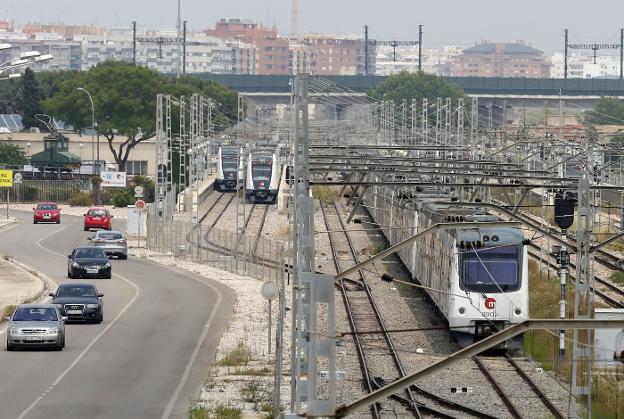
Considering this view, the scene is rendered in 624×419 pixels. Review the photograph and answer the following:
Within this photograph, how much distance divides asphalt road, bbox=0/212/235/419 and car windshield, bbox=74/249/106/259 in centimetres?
109

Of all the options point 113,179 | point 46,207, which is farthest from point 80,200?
point 46,207

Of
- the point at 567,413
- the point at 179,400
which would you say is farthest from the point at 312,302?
the point at 179,400

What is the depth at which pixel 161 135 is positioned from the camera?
77562mm

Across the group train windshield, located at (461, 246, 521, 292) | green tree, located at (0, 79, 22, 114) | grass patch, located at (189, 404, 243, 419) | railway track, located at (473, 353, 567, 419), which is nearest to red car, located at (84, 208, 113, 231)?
train windshield, located at (461, 246, 521, 292)

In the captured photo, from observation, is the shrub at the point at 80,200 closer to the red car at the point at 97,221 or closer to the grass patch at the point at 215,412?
the red car at the point at 97,221

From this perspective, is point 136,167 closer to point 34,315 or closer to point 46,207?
point 46,207

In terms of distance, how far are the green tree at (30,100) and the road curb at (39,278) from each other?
9155cm

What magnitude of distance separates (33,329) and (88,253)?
21909mm

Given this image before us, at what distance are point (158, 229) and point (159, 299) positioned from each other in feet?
72.9

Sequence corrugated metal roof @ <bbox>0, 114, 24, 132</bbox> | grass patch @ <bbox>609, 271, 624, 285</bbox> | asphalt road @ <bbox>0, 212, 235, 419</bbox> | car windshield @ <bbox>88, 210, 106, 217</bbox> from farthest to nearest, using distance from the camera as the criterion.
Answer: corrugated metal roof @ <bbox>0, 114, 24, 132</bbox> < car windshield @ <bbox>88, 210, 106, 217</bbox> < grass patch @ <bbox>609, 271, 624, 285</bbox> < asphalt road @ <bbox>0, 212, 235, 419</bbox>

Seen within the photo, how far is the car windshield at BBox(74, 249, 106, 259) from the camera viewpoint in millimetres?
60281

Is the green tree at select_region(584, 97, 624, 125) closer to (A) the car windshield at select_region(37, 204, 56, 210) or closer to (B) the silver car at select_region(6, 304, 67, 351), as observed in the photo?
(A) the car windshield at select_region(37, 204, 56, 210)

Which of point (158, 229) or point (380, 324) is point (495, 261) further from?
point (158, 229)

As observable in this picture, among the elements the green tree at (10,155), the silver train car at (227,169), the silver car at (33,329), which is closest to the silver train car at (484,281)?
the silver car at (33,329)
